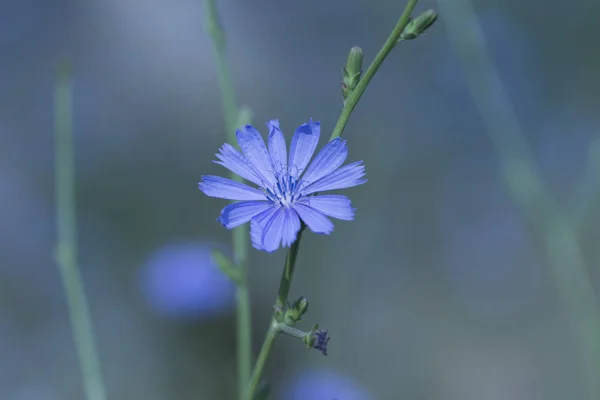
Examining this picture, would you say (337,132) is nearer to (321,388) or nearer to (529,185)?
(529,185)

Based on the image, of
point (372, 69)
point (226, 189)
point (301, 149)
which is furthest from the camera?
point (301, 149)

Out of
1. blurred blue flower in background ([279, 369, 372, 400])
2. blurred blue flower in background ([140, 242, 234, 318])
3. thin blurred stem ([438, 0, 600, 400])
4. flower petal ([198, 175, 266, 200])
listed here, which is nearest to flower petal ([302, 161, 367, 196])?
flower petal ([198, 175, 266, 200])

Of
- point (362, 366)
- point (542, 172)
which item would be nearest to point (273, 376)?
point (362, 366)

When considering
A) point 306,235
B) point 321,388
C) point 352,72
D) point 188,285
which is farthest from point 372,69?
point 306,235

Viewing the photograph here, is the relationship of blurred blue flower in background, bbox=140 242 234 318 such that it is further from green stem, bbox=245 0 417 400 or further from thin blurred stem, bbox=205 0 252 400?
green stem, bbox=245 0 417 400

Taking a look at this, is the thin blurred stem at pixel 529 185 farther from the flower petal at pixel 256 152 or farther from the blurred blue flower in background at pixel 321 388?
the flower petal at pixel 256 152

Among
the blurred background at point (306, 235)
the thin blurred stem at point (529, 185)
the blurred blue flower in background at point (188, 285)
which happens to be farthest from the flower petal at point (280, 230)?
the blurred background at point (306, 235)
